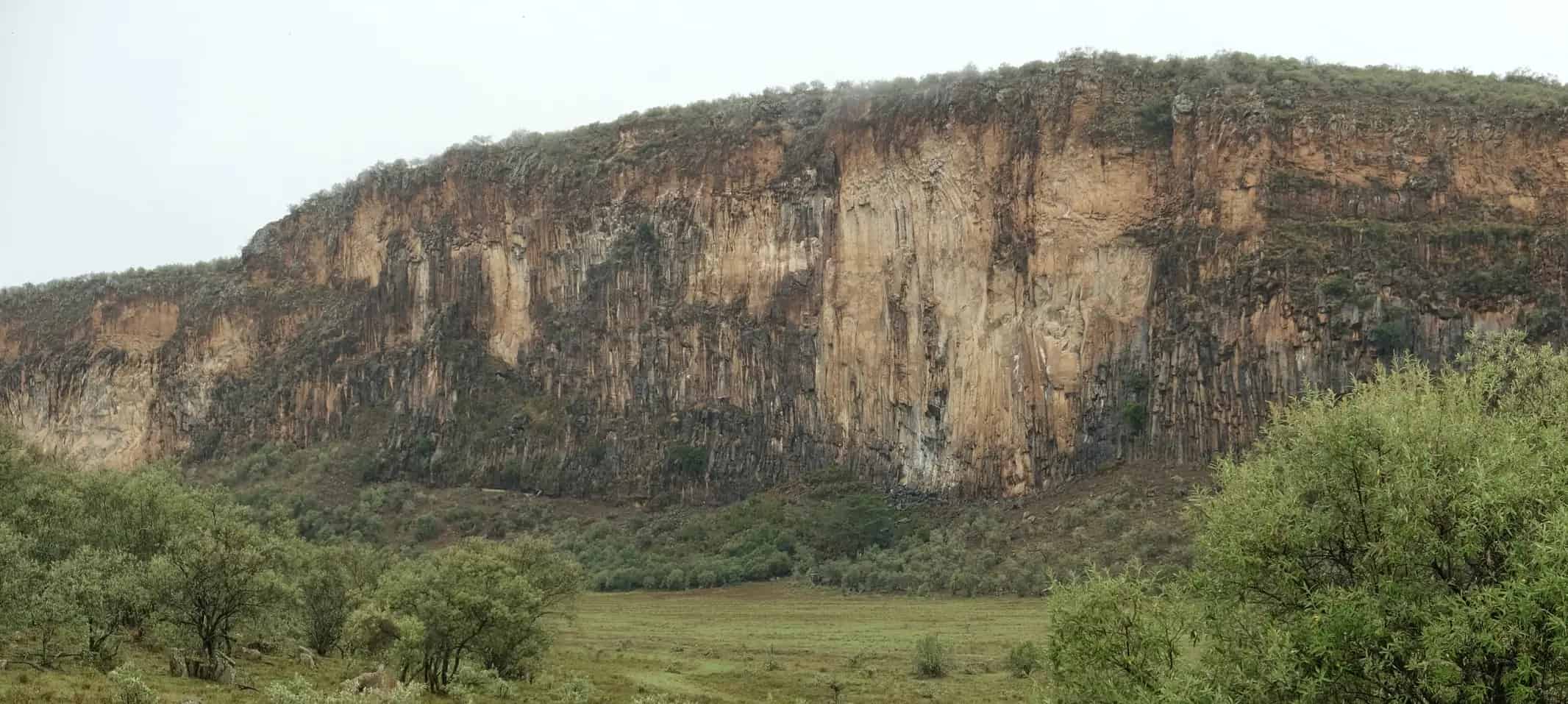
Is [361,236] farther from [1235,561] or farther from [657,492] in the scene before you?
[1235,561]

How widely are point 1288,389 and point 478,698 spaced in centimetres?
4463

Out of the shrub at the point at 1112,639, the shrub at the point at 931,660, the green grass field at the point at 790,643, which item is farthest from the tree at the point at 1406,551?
the shrub at the point at 931,660

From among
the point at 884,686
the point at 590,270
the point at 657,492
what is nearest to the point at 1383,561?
the point at 884,686

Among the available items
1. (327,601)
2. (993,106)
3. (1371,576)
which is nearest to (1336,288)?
(993,106)

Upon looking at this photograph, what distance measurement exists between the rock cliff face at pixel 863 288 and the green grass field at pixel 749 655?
14272 millimetres

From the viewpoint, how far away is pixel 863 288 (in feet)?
245

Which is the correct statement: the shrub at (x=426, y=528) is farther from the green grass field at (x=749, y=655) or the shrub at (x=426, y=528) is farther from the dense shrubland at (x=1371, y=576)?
the dense shrubland at (x=1371, y=576)

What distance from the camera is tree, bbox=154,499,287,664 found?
87.5ft

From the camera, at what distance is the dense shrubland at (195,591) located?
25.7m

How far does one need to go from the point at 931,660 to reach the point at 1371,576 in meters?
25.2

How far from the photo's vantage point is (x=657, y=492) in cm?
7831

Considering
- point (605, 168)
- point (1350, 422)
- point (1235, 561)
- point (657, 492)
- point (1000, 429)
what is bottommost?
point (657, 492)

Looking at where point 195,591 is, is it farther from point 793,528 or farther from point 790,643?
point 793,528

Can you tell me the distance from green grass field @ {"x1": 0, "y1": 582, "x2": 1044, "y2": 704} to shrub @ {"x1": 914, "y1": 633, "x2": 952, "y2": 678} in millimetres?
314
